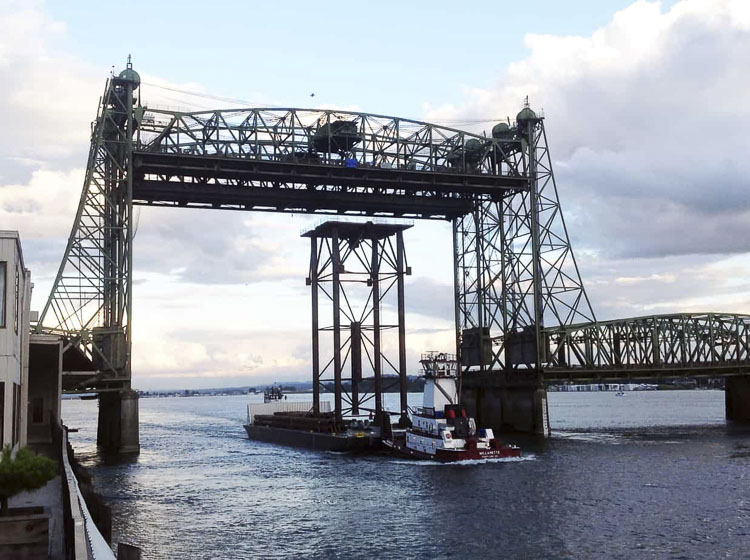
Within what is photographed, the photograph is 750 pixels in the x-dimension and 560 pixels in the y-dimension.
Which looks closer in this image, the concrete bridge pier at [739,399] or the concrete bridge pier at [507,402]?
the concrete bridge pier at [507,402]

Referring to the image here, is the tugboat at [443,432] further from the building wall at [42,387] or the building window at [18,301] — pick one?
the building window at [18,301]

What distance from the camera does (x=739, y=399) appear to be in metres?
106

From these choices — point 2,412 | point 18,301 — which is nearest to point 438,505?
point 2,412

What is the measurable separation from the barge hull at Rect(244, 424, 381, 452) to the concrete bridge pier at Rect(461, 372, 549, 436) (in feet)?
67.6

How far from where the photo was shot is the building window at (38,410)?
5547 centimetres

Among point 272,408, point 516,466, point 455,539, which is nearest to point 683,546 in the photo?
point 455,539

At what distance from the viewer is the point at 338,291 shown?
258ft

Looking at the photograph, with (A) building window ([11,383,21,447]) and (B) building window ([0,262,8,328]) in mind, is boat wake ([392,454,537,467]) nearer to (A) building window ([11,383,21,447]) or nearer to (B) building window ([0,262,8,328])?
(A) building window ([11,383,21,447])

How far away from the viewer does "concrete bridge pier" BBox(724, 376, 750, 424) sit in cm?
10494

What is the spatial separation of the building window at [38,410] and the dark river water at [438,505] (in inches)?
224

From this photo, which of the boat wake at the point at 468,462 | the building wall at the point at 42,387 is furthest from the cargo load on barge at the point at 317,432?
the building wall at the point at 42,387

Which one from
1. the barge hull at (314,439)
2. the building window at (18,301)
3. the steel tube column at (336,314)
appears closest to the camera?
the building window at (18,301)

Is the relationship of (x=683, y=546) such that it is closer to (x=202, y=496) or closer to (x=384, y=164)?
(x=202, y=496)

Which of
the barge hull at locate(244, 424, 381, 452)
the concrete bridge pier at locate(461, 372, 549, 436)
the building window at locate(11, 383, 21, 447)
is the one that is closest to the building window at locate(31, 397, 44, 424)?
the building window at locate(11, 383, 21, 447)
